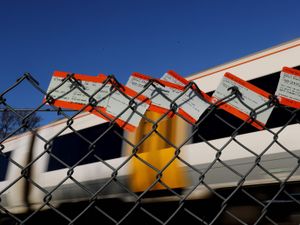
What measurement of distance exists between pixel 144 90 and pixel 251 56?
9.52 ft

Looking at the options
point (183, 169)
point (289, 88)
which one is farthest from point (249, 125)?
point (289, 88)

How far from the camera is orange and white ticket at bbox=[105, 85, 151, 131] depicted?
5.33ft

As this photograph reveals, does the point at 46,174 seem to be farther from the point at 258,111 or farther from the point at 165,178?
the point at 258,111

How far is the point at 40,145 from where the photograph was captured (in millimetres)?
7105

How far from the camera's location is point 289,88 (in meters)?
1.95

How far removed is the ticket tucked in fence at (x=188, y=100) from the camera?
5.82 ft

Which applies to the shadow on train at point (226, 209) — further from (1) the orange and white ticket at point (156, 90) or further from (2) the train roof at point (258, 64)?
(2) the train roof at point (258, 64)

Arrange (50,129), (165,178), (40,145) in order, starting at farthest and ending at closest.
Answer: (40,145)
(50,129)
(165,178)

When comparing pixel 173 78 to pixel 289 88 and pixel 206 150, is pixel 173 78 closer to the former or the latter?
pixel 289 88

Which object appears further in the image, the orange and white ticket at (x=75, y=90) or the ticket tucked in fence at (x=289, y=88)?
the ticket tucked in fence at (x=289, y=88)

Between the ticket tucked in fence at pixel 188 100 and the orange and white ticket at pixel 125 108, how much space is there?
185mm

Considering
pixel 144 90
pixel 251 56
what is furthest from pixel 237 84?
pixel 251 56

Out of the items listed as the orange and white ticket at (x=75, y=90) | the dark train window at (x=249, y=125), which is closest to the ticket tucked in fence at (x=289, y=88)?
the orange and white ticket at (x=75, y=90)

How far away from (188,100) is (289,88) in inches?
22.5
